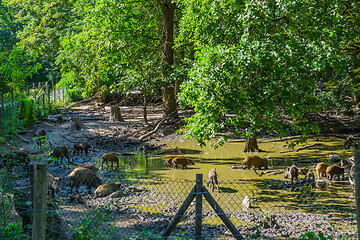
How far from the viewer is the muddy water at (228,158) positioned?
565 inches

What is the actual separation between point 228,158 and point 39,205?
12812 mm

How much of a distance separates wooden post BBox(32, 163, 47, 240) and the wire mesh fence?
7 centimetres

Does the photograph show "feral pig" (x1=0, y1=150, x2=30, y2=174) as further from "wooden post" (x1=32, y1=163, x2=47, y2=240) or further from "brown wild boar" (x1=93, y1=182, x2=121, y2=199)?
"brown wild boar" (x1=93, y1=182, x2=121, y2=199)

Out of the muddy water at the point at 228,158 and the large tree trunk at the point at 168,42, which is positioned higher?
the large tree trunk at the point at 168,42

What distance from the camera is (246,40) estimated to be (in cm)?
1130

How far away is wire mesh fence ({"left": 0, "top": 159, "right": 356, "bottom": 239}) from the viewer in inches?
258

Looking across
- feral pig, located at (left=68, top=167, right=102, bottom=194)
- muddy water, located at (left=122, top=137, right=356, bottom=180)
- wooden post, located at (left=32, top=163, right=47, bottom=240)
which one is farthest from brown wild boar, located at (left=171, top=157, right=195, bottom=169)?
wooden post, located at (left=32, top=163, right=47, bottom=240)

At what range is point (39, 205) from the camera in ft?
17.3

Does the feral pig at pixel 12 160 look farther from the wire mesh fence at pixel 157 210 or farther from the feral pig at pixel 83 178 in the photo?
the feral pig at pixel 83 178

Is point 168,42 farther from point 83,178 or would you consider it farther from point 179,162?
point 83,178

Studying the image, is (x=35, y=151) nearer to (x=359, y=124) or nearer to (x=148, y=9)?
(x=148, y=9)

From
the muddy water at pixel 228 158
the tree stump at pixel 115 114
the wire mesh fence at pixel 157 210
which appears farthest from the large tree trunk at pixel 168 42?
the wire mesh fence at pixel 157 210

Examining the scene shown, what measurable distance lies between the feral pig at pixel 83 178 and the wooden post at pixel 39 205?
639cm

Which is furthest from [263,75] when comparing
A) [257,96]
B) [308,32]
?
[308,32]
